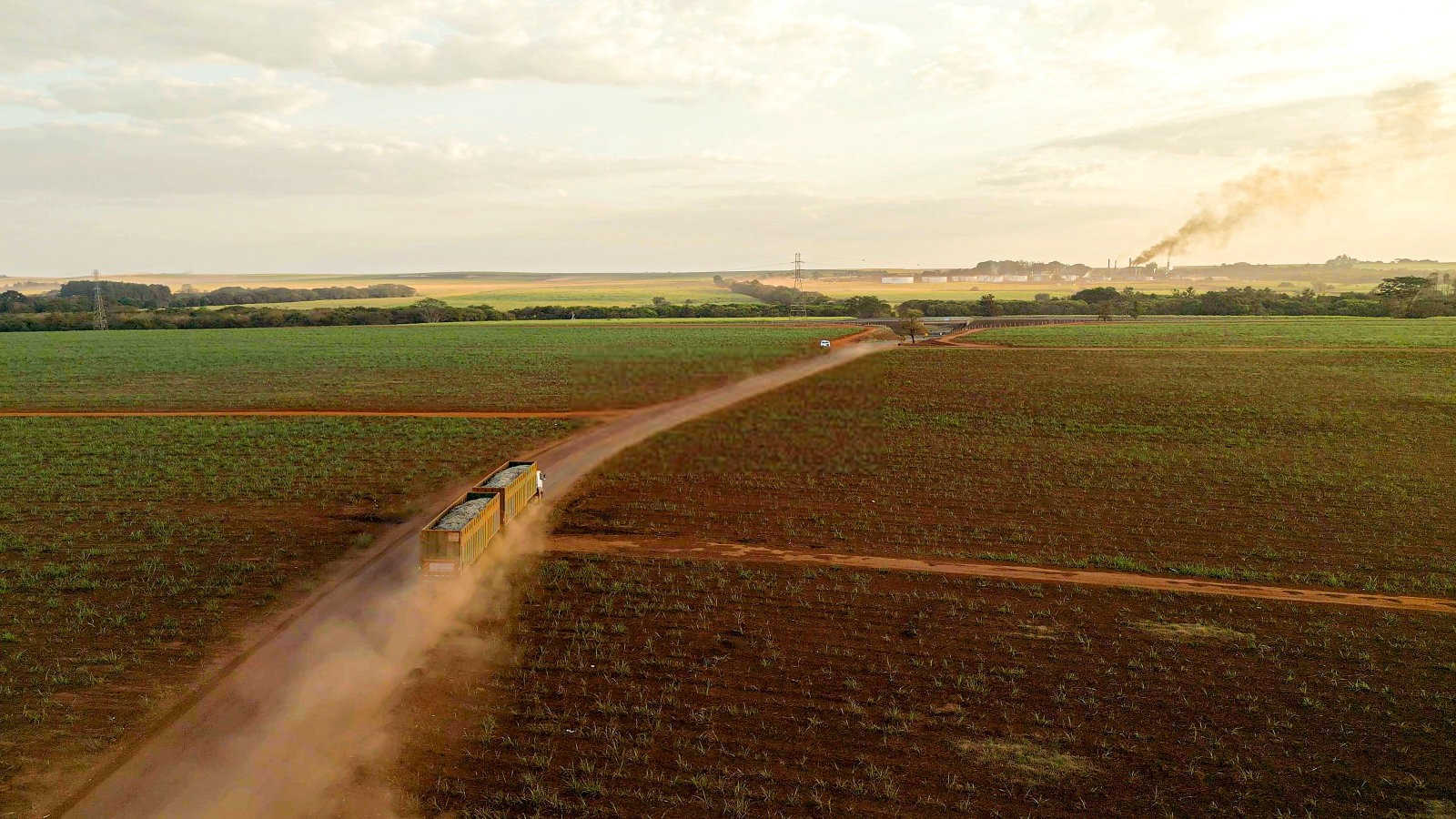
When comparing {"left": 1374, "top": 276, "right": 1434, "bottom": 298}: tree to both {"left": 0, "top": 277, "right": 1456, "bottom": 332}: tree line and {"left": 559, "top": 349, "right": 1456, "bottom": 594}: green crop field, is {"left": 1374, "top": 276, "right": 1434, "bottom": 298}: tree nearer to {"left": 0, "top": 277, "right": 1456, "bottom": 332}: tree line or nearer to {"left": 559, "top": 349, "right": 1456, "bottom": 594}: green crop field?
{"left": 0, "top": 277, "right": 1456, "bottom": 332}: tree line

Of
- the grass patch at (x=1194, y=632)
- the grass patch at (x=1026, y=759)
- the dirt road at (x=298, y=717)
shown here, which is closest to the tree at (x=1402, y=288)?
the grass patch at (x=1194, y=632)

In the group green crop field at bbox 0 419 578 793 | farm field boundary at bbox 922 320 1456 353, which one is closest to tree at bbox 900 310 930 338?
farm field boundary at bbox 922 320 1456 353

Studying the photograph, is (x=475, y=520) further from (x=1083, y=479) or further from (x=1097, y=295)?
(x=1097, y=295)

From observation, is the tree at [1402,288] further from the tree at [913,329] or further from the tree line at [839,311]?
the tree at [913,329]

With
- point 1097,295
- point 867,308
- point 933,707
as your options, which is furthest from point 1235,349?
point 1097,295

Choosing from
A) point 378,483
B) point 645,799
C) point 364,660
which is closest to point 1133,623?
point 645,799
